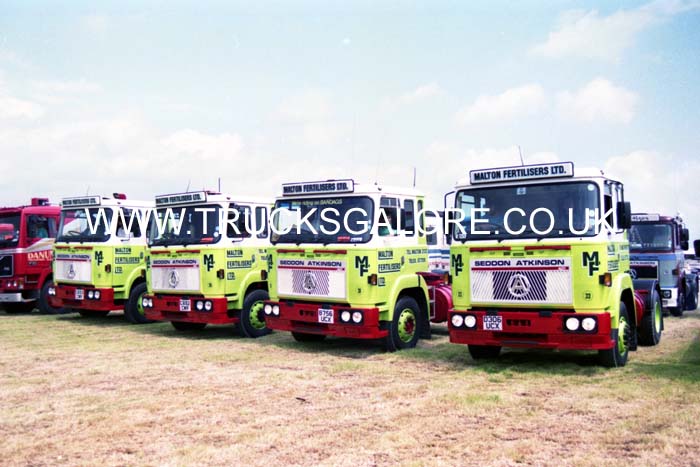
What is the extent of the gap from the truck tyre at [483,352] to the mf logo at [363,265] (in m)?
1.93

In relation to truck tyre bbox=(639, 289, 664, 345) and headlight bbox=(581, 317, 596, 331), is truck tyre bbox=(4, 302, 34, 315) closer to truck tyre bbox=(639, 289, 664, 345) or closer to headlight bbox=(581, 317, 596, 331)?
truck tyre bbox=(639, 289, 664, 345)

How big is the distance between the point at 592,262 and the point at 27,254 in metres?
14.5

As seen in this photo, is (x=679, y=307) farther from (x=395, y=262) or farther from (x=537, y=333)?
(x=537, y=333)

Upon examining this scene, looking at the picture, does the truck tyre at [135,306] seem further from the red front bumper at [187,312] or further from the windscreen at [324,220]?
the windscreen at [324,220]

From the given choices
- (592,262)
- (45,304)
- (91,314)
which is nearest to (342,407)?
(592,262)

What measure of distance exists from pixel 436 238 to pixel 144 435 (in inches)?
285

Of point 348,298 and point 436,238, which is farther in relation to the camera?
point 436,238

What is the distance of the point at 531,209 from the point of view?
9211 mm

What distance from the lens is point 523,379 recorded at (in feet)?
28.6

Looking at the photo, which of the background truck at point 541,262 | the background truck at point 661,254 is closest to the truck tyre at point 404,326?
the background truck at point 541,262

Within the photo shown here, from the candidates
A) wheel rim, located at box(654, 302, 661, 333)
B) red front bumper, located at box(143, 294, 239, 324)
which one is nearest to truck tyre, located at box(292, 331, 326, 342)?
red front bumper, located at box(143, 294, 239, 324)

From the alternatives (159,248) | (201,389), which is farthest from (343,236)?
(159,248)

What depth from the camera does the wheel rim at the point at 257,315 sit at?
1302 cm

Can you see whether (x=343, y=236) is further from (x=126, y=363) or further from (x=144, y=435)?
(x=144, y=435)
